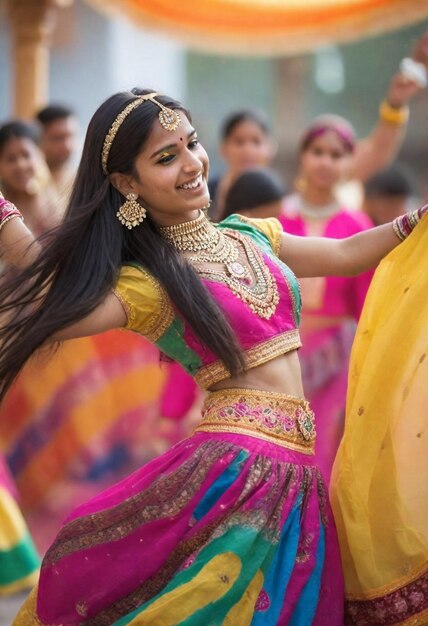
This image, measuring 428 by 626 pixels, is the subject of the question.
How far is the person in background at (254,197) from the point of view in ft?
15.9

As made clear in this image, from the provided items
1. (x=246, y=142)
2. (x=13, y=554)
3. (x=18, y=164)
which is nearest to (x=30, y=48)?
(x=246, y=142)

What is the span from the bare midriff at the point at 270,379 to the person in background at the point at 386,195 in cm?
323

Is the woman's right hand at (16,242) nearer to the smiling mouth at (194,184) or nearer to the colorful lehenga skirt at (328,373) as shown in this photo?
the smiling mouth at (194,184)

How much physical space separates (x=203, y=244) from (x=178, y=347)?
25 centimetres

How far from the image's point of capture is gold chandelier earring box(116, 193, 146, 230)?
2.86m

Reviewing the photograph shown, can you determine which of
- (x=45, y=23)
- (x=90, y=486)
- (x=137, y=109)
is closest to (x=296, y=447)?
(x=137, y=109)

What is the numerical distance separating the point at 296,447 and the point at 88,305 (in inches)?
23.1

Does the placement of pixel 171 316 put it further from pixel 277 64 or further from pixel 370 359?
pixel 277 64

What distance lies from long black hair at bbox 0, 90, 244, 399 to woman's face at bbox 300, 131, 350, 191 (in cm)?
249

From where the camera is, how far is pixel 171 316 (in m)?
2.85

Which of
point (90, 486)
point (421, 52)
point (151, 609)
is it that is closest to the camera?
point (151, 609)

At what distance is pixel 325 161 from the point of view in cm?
537

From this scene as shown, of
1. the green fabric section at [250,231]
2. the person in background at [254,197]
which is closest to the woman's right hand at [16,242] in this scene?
the green fabric section at [250,231]

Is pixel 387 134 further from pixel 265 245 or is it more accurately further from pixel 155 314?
pixel 155 314
